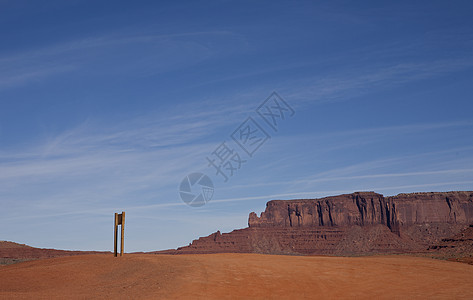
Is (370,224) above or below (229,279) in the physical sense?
above

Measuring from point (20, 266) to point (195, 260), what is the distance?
8780 millimetres

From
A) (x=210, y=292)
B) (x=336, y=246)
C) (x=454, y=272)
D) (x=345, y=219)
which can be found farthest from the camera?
(x=345, y=219)

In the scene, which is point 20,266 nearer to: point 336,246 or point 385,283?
point 385,283

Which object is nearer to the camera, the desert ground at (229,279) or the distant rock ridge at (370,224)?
the desert ground at (229,279)

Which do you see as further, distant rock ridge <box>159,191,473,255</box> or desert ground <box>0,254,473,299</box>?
distant rock ridge <box>159,191,473,255</box>

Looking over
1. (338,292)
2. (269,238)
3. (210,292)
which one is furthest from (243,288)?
(269,238)

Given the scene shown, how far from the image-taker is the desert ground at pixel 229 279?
1758 centimetres

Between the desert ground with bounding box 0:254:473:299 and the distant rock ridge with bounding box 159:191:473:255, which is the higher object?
the distant rock ridge with bounding box 159:191:473:255

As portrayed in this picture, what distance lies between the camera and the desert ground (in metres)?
17.6

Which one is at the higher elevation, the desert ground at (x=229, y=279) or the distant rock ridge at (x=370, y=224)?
the distant rock ridge at (x=370, y=224)

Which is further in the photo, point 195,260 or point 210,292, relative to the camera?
point 195,260

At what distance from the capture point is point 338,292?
1841 centimetres

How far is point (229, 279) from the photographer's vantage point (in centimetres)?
1927

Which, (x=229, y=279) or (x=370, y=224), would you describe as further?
(x=370, y=224)
